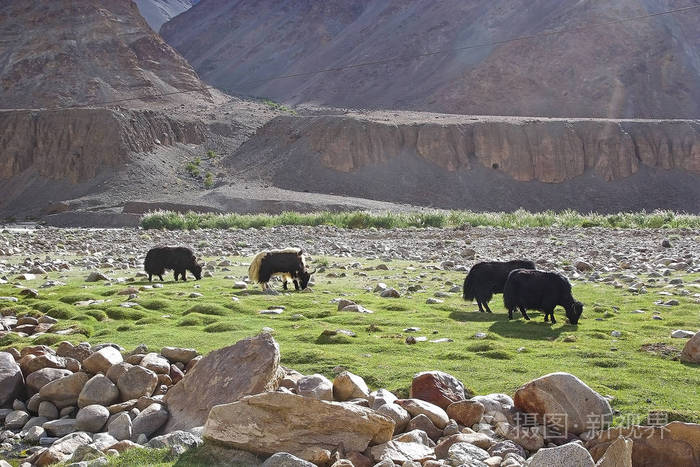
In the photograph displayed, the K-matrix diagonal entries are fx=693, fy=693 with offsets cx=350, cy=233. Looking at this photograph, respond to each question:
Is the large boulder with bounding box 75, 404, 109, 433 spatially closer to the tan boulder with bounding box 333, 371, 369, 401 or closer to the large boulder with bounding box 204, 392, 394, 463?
the large boulder with bounding box 204, 392, 394, 463

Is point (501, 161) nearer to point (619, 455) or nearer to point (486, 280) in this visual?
point (486, 280)

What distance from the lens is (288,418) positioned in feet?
18.2

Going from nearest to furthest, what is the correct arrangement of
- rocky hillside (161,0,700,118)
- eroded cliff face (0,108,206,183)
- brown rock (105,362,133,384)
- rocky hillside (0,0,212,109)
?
brown rock (105,362,133,384)
eroded cliff face (0,108,206,183)
rocky hillside (0,0,212,109)
rocky hillside (161,0,700,118)

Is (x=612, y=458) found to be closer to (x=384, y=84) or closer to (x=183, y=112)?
(x=183, y=112)

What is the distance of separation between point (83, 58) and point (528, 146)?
213 ft

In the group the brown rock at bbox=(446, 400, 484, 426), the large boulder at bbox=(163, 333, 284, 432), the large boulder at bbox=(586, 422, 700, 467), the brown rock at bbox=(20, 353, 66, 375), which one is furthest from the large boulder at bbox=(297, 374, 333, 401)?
the brown rock at bbox=(20, 353, 66, 375)

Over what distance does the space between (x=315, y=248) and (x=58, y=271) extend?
10719 millimetres

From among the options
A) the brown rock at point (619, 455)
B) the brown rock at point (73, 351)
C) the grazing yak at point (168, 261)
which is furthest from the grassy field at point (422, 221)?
the brown rock at point (619, 455)

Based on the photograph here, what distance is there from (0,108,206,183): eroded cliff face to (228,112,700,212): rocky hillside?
46.7 feet

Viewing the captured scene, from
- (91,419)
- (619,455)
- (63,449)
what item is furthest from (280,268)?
(619,455)

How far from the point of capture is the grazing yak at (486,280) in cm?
1216

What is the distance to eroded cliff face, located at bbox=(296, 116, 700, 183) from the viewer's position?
85.6 m

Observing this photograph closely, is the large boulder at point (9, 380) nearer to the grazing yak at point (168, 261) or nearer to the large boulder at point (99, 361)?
the large boulder at point (99, 361)

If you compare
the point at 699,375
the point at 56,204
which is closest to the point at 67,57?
the point at 56,204
